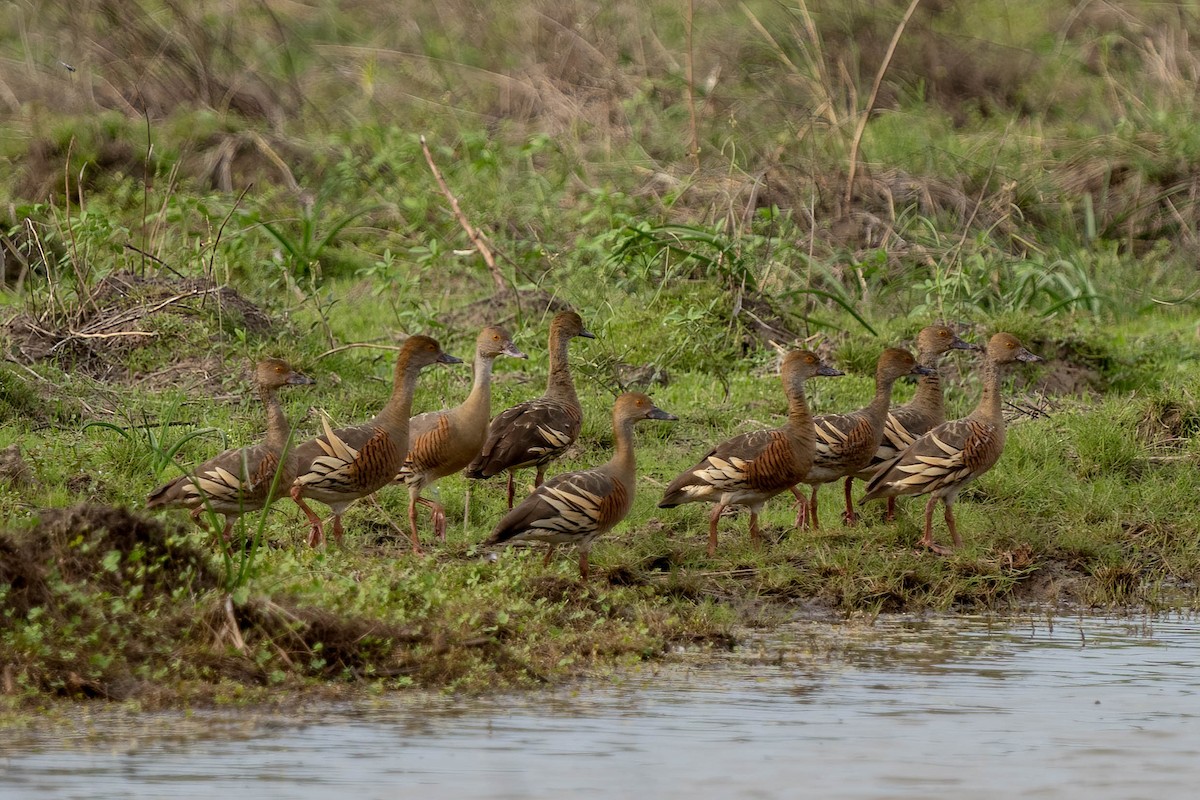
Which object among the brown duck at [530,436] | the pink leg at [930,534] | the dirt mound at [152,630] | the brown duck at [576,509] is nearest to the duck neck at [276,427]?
the brown duck at [530,436]

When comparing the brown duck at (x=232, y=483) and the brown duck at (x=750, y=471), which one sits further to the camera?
the brown duck at (x=750, y=471)

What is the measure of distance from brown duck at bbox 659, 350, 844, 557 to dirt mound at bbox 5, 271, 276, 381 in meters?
4.03

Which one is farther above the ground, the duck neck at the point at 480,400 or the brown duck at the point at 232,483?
the duck neck at the point at 480,400

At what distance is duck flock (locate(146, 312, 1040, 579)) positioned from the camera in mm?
8492

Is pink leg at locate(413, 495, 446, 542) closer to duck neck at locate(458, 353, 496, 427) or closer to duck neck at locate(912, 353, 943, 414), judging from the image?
duck neck at locate(458, 353, 496, 427)

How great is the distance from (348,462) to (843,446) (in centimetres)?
268

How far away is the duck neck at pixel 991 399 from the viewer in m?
9.59

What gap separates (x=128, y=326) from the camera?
12.0m

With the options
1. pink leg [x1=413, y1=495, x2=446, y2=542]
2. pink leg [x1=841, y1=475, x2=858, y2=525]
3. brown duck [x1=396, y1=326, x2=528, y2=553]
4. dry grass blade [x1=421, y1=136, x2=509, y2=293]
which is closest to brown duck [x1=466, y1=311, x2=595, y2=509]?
brown duck [x1=396, y1=326, x2=528, y2=553]

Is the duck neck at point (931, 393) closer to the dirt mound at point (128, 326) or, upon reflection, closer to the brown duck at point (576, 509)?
the brown duck at point (576, 509)

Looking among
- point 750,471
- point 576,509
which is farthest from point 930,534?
point 576,509

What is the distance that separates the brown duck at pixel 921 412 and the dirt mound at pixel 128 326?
4492 mm

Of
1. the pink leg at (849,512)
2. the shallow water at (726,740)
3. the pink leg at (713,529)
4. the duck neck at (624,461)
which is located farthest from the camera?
the pink leg at (849,512)

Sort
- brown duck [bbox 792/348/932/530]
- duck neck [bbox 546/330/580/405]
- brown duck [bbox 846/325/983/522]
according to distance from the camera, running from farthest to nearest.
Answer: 1. duck neck [bbox 546/330/580/405]
2. brown duck [bbox 846/325/983/522]
3. brown duck [bbox 792/348/932/530]
